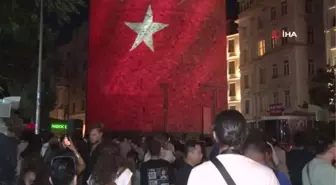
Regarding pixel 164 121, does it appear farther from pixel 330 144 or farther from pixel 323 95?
pixel 330 144

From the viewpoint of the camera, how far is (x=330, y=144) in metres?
6.34

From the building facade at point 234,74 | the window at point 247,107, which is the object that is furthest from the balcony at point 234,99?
the window at point 247,107

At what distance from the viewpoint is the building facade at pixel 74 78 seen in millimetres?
63000

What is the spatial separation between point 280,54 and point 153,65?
825 inches

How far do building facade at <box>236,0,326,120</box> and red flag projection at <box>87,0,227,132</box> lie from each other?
13.3 meters

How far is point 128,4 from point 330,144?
27.5 m

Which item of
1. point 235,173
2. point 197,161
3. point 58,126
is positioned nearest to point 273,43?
point 58,126

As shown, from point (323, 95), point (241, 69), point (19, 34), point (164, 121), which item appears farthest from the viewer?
point (241, 69)

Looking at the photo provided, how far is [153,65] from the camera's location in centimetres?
3184

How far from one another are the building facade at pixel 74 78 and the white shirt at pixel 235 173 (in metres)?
59.3

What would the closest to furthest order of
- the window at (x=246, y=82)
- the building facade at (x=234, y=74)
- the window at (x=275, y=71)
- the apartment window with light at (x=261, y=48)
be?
the window at (x=275, y=71) → the apartment window with light at (x=261, y=48) → the window at (x=246, y=82) → the building facade at (x=234, y=74)

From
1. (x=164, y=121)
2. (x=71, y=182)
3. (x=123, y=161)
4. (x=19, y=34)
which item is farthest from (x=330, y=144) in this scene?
(x=164, y=121)

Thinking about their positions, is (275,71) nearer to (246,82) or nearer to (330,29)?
(246,82)

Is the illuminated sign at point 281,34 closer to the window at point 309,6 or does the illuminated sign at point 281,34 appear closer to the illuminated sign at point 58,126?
the window at point 309,6
